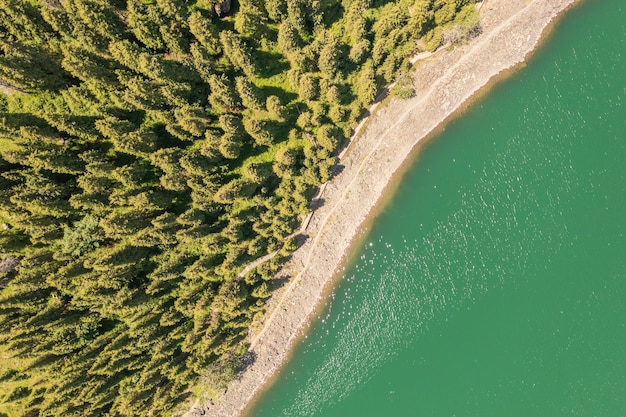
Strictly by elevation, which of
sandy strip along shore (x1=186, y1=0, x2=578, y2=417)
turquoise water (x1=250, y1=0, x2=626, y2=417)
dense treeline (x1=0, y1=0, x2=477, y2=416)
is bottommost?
turquoise water (x1=250, y1=0, x2=626, y2=417)

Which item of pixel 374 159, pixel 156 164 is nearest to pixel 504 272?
pixel 374 159

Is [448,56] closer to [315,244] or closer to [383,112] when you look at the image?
[383,112]

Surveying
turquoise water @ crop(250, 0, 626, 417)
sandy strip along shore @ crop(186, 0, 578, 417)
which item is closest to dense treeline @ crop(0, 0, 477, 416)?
sandy strip along shore @ crop(186, 0, 578, 417)

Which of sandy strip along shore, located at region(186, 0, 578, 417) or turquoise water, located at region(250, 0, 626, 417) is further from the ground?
sandy strip along shore, located at region(186, 0, 578, 417)

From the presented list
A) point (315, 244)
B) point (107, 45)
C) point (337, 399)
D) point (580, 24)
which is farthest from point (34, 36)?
point (580, 24)

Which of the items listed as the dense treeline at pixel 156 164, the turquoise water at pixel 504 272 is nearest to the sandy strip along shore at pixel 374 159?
the turquoise water at pixel 504 272

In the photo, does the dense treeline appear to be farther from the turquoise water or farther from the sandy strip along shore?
the turquoise water

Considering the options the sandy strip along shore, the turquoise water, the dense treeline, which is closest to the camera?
the dense treeline

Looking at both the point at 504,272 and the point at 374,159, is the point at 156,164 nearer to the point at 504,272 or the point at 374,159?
the point at 374,159
